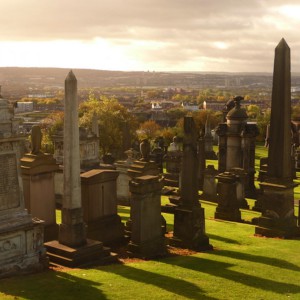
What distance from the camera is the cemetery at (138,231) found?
9344mm

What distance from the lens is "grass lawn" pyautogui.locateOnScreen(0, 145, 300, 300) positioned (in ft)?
28.7

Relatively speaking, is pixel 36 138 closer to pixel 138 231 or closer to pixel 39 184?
pixel 39 184

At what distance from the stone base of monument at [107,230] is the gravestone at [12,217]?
3156mm

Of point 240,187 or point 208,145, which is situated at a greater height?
point 240,187

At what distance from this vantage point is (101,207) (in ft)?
45.2

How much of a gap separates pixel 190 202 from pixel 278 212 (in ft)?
11.2

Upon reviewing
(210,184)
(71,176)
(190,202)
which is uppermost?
(71,176)

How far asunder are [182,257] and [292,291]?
339 cm

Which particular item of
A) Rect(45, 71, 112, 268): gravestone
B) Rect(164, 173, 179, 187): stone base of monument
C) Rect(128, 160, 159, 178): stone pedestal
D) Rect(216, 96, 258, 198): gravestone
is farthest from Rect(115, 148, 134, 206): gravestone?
Rect(45, 71, 112, 268): gravestone

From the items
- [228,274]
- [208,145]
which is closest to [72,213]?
[228,274]

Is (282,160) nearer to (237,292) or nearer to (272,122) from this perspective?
(272,122)

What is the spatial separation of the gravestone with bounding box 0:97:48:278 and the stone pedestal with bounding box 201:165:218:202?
1316cm

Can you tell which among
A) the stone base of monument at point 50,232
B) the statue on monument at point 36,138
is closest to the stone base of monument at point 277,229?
the stone base of monument at point 50,232

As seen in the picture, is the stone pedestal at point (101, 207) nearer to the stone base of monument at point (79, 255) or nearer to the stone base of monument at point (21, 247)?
the stone base of monument at point (79, 255)
